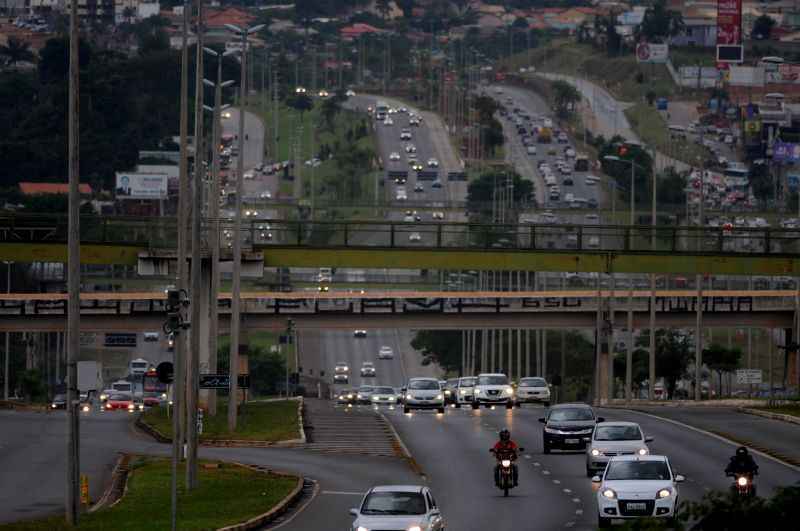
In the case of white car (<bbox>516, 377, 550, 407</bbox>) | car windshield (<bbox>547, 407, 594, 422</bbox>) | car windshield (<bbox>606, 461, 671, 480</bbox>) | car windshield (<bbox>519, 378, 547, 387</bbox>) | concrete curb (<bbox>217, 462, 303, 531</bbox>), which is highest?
car windshield (<bbox>606, 461, 671, 480</bbox>)

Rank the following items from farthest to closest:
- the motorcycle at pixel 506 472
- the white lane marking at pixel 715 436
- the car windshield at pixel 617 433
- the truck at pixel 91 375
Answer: the white lane marking at pixel 715 436 < the car windshield at pixel 617 433 < the motorcycle at pixel 506 472 < the truck at pixel 91 375

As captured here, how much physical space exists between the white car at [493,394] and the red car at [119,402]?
1705 centimetres

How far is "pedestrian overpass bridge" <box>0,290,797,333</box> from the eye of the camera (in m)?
101

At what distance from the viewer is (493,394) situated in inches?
3142

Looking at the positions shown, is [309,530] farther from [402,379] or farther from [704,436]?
[402,379]

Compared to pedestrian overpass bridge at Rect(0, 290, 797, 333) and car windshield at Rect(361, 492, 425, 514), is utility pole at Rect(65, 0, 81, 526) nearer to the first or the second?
car windshield at Rect(361, 492, 425, 514)

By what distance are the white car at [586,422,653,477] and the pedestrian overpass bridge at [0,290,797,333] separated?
2157 inches

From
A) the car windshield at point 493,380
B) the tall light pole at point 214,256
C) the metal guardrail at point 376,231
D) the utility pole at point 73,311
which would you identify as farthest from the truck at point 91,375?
the car windshield at point 493,380

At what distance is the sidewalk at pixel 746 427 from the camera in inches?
2165

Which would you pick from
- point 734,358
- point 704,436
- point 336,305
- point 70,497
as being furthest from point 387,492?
point 734,358

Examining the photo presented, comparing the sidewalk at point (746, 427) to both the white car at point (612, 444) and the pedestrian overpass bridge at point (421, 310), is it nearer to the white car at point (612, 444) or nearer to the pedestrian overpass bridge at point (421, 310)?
the white car at point (612, 444)

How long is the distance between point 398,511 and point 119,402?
58326 millimetres

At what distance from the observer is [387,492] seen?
3356 cm

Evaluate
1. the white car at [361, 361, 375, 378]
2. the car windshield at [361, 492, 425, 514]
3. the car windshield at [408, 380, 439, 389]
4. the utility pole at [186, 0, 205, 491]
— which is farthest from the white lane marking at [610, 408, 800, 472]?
the white car at [361, 361, 375, 378]
